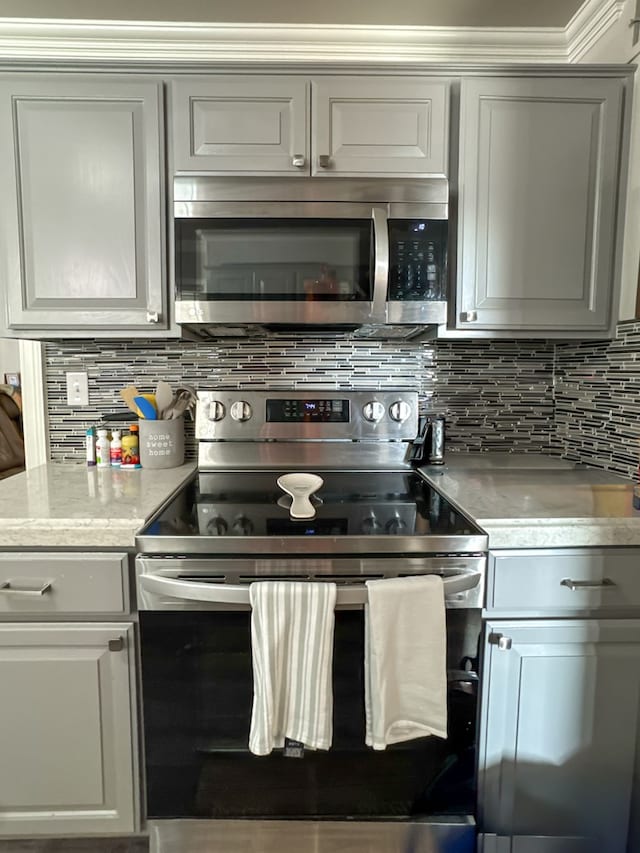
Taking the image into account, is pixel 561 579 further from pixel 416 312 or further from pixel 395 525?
pixel 416 312

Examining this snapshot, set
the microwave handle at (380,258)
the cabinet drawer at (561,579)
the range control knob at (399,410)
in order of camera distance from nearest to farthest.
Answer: the cabinet drawer at (561,579) < the microwave handle at (380,258) < the range control knob at (399,410)

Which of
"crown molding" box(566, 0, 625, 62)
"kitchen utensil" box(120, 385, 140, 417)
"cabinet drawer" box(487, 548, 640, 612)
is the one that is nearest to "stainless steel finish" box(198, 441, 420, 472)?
"kitchen utensil" box(120, 385, 140, 417)

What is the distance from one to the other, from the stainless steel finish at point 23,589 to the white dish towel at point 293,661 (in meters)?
0.47

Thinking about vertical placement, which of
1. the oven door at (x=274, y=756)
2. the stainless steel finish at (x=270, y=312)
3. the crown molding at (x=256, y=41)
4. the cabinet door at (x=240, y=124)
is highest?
the crown molding at (x=256, y=41)

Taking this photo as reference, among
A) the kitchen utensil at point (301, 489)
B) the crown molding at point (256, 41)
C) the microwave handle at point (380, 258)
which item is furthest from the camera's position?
the crown molding at point (256, 41)

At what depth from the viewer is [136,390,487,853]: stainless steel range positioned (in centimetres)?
104

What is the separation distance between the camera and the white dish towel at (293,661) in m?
0.98

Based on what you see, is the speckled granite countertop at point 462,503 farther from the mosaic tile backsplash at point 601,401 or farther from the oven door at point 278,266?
the oven door at point 278,266

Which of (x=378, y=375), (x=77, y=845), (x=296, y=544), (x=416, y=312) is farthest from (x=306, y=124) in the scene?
(x=77, y=845)

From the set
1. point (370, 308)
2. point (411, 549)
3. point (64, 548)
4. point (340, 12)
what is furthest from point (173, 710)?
point (340, 12)

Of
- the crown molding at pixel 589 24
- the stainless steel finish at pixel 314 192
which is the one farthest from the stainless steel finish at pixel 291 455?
the crown molding at pixel 589 24

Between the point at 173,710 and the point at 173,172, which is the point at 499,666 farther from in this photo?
the point at 173,172

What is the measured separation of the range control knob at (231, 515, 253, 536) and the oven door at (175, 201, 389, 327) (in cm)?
55

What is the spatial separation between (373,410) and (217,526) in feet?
2.37
